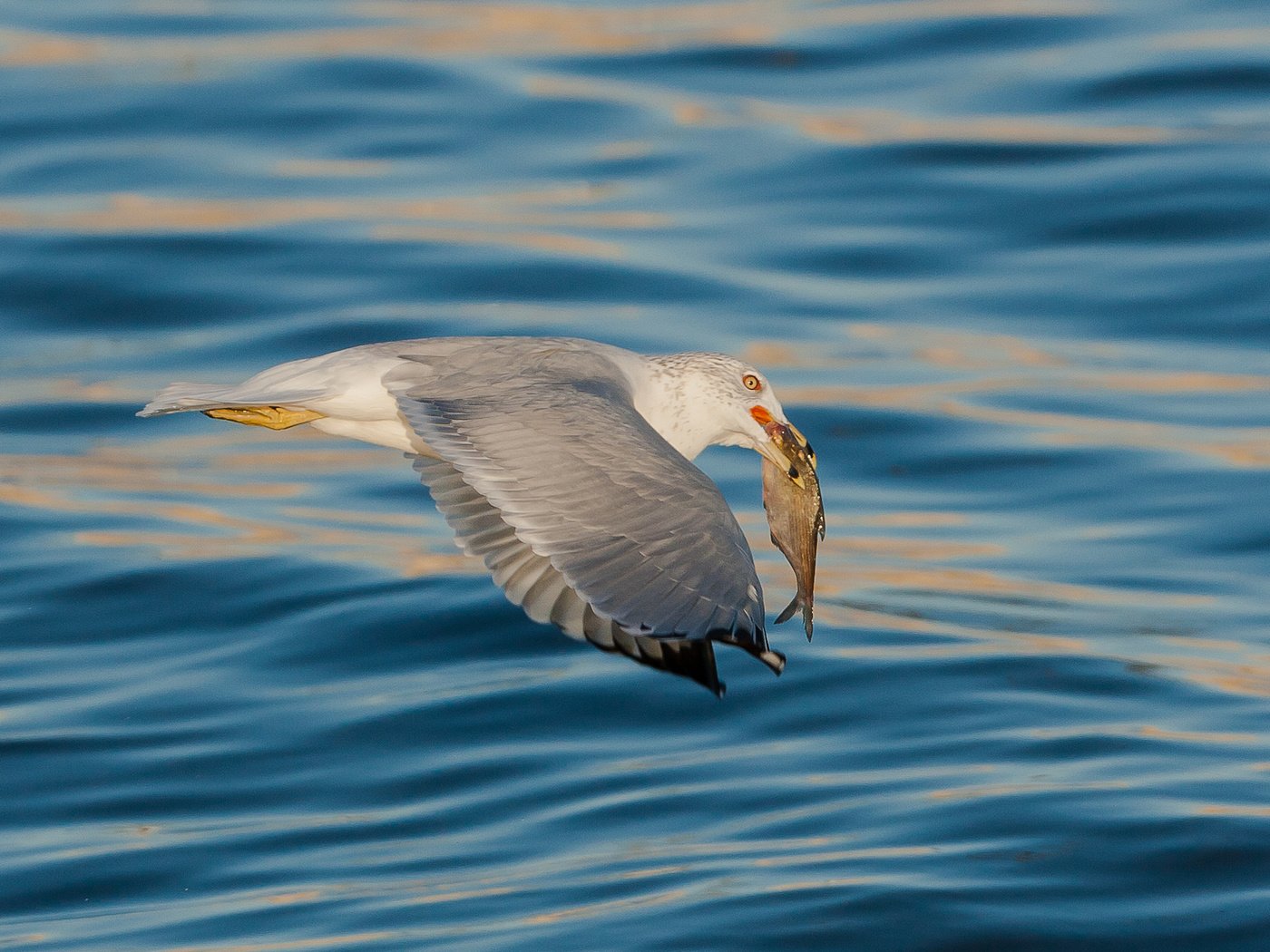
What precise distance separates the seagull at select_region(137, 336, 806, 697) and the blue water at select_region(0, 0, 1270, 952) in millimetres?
1582

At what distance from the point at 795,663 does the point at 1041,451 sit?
3.12m

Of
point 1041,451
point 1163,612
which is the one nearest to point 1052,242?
point 1041,451

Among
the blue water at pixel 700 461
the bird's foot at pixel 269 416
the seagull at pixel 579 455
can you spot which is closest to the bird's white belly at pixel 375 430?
the seagull at pixel 579 455

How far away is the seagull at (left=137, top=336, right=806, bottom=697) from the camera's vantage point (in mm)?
5543

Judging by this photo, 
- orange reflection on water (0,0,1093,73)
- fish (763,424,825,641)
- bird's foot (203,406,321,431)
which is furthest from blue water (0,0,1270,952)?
bird's foot (203,406,321,431)

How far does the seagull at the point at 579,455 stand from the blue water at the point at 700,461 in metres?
1.58

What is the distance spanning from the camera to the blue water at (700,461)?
805 centimetres

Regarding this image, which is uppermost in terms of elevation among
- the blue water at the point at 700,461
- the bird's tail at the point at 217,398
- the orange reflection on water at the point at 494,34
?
the orange reflection on water at the point at 494,34

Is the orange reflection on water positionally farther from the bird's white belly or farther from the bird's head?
the bird's white belly

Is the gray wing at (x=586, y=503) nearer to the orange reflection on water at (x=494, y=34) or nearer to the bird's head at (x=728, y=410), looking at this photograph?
the bird's head at (x=728, y=410)

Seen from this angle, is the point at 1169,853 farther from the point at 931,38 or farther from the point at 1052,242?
the point at 931,38

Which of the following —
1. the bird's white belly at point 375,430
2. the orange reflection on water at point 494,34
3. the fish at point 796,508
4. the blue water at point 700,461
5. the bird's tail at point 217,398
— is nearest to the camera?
the bird's tail at point 217,398

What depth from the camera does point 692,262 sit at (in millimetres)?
15250

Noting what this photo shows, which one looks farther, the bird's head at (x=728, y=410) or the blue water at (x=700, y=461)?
the blue water at (x=700, y=461)
